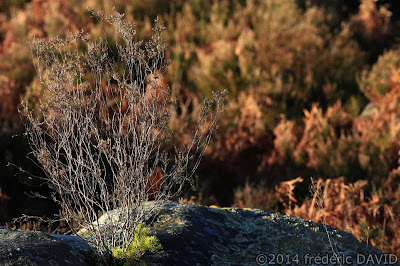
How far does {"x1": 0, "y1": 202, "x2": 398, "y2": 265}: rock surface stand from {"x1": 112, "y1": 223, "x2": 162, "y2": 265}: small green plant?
0.04 metres

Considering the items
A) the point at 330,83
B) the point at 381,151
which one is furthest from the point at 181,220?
the point at 330,83

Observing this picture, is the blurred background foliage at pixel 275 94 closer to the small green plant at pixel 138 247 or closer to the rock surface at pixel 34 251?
the small green plant at pixel 138 247

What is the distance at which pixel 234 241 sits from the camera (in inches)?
123

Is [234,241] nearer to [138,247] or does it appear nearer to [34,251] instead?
[138,247]

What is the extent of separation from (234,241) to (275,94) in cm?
524

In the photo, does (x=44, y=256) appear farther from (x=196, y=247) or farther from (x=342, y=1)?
(x=342, y=1)

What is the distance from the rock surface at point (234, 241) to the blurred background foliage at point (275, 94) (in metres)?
1.89

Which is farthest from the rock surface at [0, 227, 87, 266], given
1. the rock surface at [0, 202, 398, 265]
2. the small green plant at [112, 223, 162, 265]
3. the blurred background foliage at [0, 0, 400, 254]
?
the blurred background foliage at [0, 0, 400, 254]

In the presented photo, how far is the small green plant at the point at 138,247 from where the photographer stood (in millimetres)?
2641

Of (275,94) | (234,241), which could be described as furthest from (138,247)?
(275,94)

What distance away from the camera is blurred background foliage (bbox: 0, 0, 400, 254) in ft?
19.6

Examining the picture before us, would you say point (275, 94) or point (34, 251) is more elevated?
point (275, 94)

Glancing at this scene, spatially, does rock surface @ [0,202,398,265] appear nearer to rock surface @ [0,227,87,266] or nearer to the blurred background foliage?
rock surface @ [0,227,87,266]

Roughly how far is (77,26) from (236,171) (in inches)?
175
